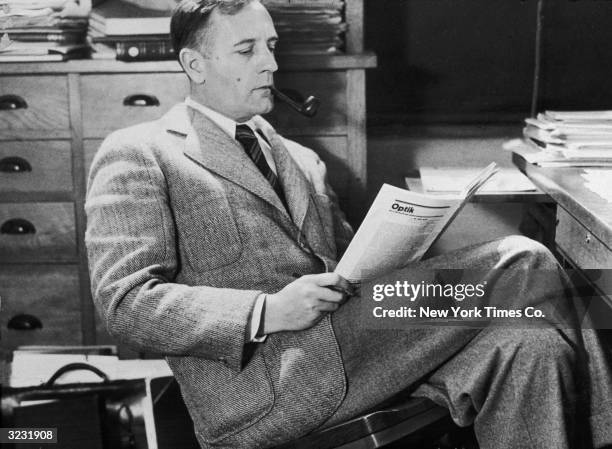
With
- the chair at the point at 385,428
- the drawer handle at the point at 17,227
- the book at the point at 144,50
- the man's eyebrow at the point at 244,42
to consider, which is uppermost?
the man's eyebrow at the point at 244,42

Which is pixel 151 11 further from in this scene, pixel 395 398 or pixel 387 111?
pixel 395 398

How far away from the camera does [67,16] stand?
2150mm

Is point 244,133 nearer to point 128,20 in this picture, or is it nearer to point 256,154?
point 256,154

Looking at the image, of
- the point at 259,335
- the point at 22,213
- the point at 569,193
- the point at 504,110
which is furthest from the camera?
the point at 504,110

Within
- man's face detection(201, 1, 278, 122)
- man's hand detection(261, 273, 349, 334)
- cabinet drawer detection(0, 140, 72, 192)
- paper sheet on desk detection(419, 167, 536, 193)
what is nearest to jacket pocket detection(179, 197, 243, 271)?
man's hand detection(261, 273, 349, 334)

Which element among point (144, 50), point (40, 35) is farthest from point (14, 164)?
point (144, 50)

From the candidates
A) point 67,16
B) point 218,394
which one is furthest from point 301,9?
point 218,394

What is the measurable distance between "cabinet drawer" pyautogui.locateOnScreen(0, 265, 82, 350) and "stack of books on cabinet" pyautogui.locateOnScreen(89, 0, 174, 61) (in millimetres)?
575

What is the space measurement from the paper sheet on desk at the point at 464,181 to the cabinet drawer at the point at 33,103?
93cm

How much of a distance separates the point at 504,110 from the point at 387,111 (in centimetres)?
33

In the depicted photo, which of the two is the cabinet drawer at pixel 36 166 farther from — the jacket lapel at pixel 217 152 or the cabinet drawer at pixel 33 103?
the jacket lapel at pixel 217 152

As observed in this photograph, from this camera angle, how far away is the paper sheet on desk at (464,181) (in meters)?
1.92

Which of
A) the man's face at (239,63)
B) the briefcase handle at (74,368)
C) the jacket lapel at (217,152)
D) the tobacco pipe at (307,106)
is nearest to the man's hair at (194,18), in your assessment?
the man's face at (239,63)

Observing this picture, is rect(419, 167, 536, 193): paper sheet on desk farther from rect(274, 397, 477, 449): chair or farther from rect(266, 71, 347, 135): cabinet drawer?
rect(274, 397, 477, 449): chair
